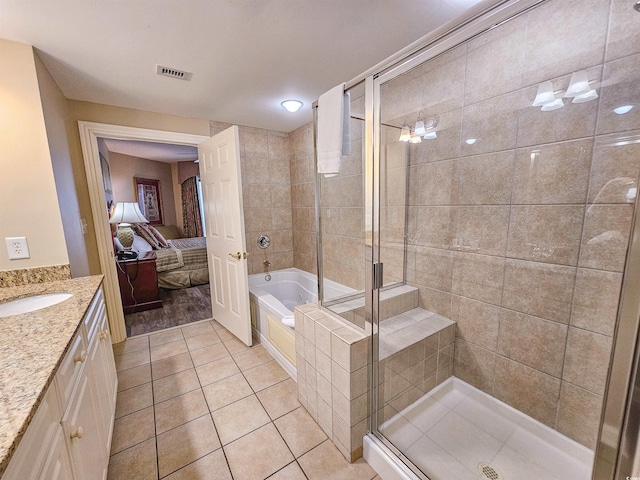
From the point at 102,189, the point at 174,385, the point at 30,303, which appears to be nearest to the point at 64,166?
the point at 102,189

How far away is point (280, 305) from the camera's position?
2.35 meters

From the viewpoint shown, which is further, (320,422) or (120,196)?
(120,196)

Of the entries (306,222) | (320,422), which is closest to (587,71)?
(320,422)

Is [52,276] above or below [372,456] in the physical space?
above

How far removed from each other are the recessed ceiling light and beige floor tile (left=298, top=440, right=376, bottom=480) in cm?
258

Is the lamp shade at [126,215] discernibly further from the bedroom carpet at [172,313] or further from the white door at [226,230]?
the white door at [226,230]

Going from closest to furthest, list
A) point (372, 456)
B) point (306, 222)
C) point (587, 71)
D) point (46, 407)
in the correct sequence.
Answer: point (46, 407) < point (587, 71) < point (372, 456) < point (306, 222)

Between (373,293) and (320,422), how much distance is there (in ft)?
2.86

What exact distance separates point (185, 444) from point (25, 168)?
1.85 metres

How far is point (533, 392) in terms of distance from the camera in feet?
4.89

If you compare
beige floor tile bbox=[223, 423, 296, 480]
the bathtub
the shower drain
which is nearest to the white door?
the bathtub

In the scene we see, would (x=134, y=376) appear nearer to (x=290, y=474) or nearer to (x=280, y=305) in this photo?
(x=280, y=305)

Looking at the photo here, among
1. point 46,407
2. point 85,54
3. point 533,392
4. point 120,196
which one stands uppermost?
point 85,54

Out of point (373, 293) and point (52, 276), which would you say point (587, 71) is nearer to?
point (373, 293)
